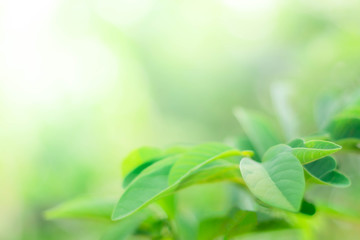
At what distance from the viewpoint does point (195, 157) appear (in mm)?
480

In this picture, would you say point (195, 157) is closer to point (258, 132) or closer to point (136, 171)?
point (136, 171)

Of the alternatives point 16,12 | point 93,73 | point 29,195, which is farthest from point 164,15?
point 29,195

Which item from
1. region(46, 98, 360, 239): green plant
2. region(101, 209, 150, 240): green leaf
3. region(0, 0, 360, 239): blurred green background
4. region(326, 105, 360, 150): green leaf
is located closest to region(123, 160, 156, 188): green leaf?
region(46, 98, 360, 239): green plant

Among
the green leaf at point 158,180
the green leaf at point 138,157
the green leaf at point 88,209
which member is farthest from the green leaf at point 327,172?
the green leaf at point 88,209

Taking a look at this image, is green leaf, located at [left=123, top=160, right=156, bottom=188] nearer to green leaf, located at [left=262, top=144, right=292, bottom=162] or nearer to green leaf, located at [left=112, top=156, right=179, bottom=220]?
green leaf, located at [left=112, top=156, right=179, bottom=220]

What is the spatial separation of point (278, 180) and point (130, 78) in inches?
187

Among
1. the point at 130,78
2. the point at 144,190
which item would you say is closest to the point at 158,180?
the point at 144,190

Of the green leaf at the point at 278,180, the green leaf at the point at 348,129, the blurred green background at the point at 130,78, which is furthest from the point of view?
the blurred green background at the point at 130,78

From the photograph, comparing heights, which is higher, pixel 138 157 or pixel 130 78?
pixel 130 78

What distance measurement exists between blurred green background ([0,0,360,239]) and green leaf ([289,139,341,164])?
1.28 ft

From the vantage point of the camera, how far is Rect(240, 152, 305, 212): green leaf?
1.26 ft

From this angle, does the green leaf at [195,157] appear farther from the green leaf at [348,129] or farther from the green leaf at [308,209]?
the green leaf at [348,129]

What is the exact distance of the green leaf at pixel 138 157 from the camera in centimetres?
55

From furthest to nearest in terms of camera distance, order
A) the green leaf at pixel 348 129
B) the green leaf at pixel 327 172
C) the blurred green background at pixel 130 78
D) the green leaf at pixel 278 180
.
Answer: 1. the blurred green background at pixel 130 78
2. the green leaf at pixel 348 129
3. the green leaf at pixel 327 172
4. the green leaf at pixel 278 180
